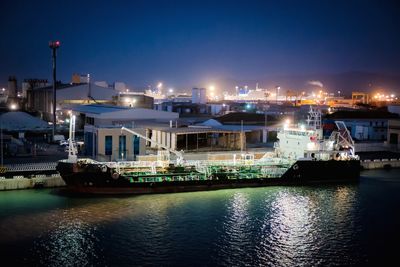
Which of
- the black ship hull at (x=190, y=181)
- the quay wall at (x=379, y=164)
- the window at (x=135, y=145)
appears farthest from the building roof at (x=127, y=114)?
the quay wall at (x=379, y=164)

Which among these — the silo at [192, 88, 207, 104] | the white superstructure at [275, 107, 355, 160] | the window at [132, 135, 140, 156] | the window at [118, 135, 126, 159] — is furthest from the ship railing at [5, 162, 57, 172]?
the silo at [192, 88, 207, 104]

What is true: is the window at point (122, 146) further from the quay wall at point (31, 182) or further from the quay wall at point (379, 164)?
the quay wall at point (379, 164)

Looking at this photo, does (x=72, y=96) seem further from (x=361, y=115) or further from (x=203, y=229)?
(x=203, y=229)

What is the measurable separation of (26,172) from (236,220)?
357 inches

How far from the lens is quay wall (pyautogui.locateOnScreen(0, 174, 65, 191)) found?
56.0ft

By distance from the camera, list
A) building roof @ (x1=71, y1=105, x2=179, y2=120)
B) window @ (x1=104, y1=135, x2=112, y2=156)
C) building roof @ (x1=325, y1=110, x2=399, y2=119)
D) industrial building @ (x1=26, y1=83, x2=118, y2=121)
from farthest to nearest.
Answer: industrial building @ (x1=26, y1=83, x2=118, y2=121), building roof @ (x1=325, y1=110, x2=399, y2=119), building roof @ (x1=71, y1=105, x2=179, y2=120), window @ (x1=104, y1=135, x2=112, y2=156)

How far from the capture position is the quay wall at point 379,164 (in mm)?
23623

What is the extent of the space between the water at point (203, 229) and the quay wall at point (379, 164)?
5414 mm

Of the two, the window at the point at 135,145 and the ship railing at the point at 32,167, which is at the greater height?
the window at the point at 135,145

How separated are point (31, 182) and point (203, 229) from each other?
781cm

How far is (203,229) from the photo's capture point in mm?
13531

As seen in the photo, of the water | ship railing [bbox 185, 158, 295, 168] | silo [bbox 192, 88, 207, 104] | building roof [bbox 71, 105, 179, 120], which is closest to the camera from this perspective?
the water

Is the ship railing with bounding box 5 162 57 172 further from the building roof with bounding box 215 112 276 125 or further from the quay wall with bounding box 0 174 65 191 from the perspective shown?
the building roof with bounding box 215 112 276 125

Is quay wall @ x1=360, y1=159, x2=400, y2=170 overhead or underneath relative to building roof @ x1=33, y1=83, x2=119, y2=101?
underneath
